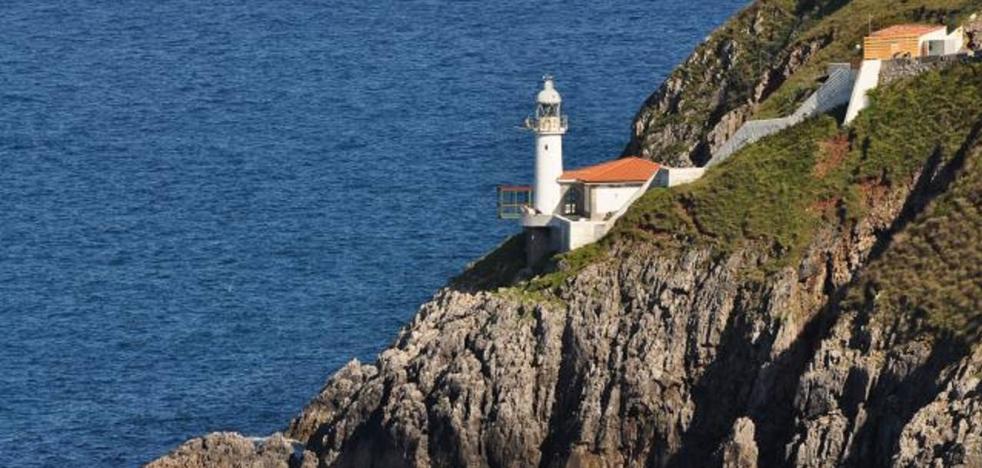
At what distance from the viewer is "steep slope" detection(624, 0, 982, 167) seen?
15800 cm

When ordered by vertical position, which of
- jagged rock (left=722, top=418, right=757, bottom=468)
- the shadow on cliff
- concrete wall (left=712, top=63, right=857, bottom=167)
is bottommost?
jagged rock (left=722, top=418, right=757, bottom=468)

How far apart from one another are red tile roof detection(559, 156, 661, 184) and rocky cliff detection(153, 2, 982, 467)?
10.4 ft

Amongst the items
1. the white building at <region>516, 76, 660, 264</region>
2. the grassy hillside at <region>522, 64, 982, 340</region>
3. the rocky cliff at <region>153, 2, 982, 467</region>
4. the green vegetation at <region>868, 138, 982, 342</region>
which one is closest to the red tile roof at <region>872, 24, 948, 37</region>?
the grassy hillside at <region>522, 64, 982, 340</region>

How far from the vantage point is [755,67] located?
6604 inches

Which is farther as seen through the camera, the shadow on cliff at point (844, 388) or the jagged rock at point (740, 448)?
the jagged rock at point (740, 448)

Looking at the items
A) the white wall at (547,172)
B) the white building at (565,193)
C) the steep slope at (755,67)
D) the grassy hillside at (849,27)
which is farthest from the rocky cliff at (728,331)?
the steep slope at (755,67)

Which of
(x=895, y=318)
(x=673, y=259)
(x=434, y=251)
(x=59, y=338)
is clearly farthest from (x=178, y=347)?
(x=895, y=318)

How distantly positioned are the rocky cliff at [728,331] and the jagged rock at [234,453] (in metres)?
0.11

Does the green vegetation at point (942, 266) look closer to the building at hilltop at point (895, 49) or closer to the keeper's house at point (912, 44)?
the building at hilltop at point (895, 49)

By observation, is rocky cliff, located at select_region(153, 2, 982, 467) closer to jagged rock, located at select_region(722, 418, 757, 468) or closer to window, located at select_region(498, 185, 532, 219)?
jagged rock, located at select_region(722, 418, 757, 468)

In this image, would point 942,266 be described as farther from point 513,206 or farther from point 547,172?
point 513,206

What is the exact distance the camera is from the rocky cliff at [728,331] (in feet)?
444

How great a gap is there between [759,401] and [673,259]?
31.0 feet

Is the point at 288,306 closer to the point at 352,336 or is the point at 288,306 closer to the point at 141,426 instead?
the point at 352,336
